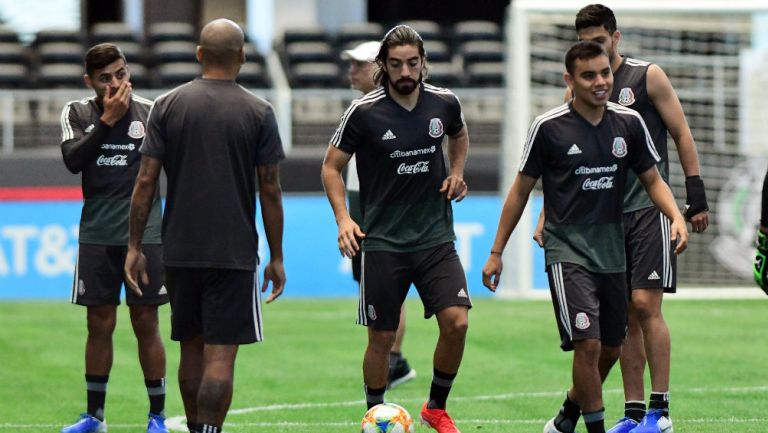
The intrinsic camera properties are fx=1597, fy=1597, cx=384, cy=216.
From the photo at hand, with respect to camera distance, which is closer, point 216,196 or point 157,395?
point 216,196

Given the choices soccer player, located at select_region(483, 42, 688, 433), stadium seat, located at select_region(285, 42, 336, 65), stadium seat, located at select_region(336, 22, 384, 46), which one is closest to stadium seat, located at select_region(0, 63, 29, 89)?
stadium seat, located at select_region(285, 42, 336, 65)

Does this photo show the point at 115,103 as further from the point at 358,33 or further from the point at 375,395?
the point at 358,33

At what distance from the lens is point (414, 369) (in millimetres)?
12328

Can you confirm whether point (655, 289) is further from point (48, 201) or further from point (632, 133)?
point (48, 201)

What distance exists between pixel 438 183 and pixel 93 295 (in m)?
2.10

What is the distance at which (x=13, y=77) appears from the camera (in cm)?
2242

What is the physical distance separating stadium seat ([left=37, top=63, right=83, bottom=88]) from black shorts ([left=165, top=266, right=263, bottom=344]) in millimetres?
15057

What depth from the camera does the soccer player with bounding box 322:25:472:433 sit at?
27.4ft

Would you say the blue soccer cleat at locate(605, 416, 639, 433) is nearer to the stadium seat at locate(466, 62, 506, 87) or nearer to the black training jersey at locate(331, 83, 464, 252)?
the black training jersey at locate(331, 83, 464, 252)

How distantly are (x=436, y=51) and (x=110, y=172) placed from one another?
48.5 feet

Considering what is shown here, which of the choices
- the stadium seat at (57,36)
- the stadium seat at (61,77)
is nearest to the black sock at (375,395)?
the stadium seat at (61,77)

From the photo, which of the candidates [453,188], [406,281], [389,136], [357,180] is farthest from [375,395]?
[357,180]

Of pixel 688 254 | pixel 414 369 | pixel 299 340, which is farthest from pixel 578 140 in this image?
pixel 688 254

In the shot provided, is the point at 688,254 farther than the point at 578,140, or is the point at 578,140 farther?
the point at 688,254
